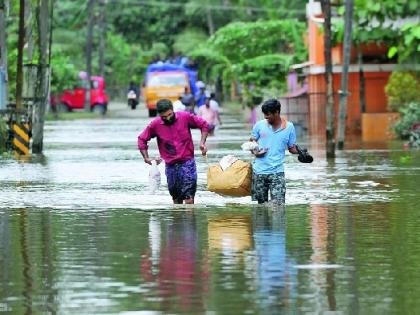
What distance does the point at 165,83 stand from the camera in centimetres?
7025

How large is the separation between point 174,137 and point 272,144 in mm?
1436

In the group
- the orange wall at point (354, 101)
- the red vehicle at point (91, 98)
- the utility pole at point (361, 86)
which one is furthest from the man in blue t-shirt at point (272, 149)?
the red vehicle at point (91, 98)

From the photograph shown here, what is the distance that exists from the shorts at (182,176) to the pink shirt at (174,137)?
0.23 feet

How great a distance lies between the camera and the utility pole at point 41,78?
35.1 meters

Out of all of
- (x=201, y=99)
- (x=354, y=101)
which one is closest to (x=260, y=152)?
(x=354, y=101)

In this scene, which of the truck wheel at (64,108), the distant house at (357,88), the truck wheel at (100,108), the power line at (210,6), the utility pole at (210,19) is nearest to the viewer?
the distant house at (357,88)

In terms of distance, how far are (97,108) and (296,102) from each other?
3065 cm

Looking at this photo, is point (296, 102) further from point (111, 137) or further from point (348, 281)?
point (348, 281)

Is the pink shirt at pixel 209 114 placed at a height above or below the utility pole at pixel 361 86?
below

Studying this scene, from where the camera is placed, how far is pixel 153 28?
104 metres

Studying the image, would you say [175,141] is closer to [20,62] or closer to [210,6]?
[20,62]

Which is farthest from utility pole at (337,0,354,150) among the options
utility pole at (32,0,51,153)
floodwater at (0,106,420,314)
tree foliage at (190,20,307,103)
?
tree foliage at (190,20,307,103)

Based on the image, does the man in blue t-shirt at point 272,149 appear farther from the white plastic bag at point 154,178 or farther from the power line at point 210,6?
the power line at point 210,6

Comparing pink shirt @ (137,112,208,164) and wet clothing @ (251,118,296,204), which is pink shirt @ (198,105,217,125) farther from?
wet clothing @ (251,118,296,204)
